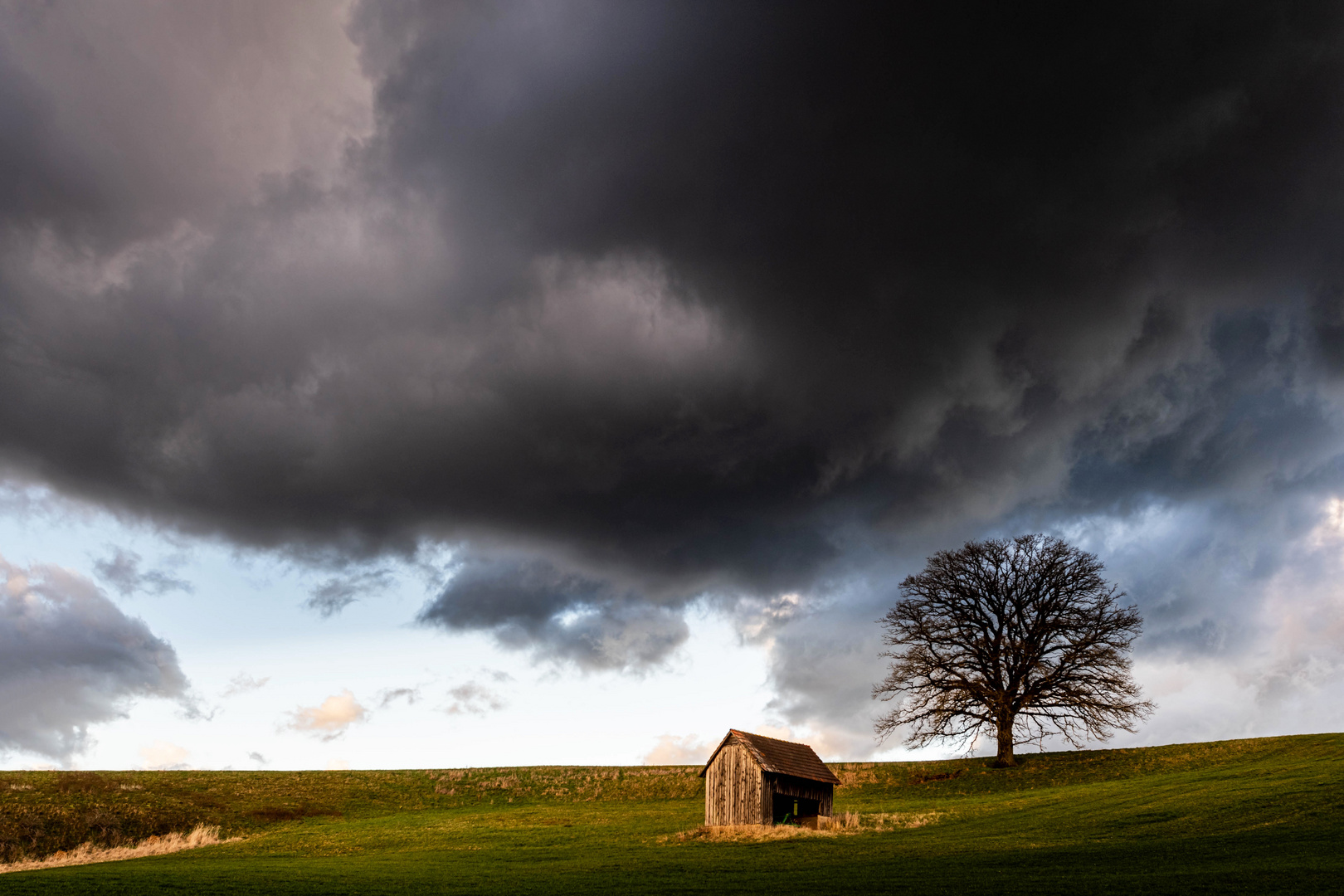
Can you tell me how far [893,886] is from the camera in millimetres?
19625

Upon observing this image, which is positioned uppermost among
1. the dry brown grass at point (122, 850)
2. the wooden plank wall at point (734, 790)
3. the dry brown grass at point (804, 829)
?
the wooden plank wall at point (734, 790)

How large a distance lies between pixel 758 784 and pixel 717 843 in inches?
175

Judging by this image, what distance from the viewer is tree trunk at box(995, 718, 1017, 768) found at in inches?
2111

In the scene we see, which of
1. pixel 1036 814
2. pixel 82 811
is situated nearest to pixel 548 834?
pixel 1036 814

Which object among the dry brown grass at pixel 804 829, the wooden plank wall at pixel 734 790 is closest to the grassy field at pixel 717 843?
the dry brown grass at pixel 804 829

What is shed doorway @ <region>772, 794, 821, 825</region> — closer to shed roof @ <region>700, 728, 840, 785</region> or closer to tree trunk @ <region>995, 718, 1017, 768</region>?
shed roof @ <region>700, 728, 840, 785</region>

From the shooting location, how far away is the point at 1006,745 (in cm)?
5381

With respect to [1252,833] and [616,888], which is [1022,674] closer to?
[1252,833]

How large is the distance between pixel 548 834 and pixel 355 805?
26531mm

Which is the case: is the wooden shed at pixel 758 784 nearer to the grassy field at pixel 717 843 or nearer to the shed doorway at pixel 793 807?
the shed doorway at pixel 793 807

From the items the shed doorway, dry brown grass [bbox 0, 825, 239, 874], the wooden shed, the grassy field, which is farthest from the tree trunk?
dry brown grass [bbox 0, 825, 239, 874]

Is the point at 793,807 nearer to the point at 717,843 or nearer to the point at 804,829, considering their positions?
the point at 804,829

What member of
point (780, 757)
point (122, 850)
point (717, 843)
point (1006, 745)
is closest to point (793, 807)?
point (780, 757)

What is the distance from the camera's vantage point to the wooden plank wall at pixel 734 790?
3734cm
